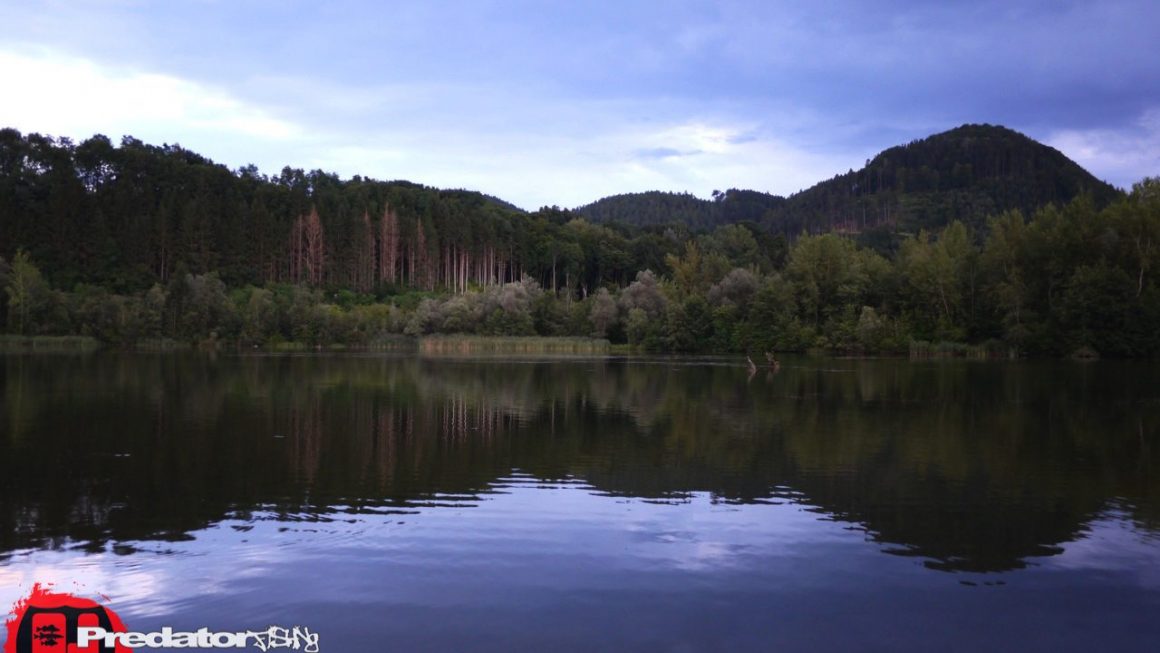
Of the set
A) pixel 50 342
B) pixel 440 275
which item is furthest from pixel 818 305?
pixel 50 342

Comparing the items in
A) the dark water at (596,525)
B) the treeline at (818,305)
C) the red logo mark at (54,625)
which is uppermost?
the treeline at (818,305)

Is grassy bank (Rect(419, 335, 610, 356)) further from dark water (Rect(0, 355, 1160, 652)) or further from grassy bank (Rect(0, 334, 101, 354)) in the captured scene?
dark water (Rect(0, 355, 1160, 652))

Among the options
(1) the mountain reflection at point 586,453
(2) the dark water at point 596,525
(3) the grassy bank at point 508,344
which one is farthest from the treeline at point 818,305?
(2) the dark water at point 596,525

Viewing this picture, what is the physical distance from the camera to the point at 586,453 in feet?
65.1

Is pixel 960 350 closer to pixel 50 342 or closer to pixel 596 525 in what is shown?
pixel 596 525

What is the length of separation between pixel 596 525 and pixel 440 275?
126 meters

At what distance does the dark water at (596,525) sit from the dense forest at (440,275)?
60.9m

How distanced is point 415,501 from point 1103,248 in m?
82.4

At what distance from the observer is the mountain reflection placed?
13.2 meters

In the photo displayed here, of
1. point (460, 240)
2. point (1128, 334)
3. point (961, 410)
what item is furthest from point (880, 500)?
point (460, 240)

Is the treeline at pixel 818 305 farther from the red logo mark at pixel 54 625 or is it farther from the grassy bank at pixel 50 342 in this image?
the red logo mark at pixel 54 625

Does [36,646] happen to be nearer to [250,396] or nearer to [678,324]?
[250,396]

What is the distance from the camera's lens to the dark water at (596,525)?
883 centimetres

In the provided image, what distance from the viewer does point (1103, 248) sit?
77812 mm
